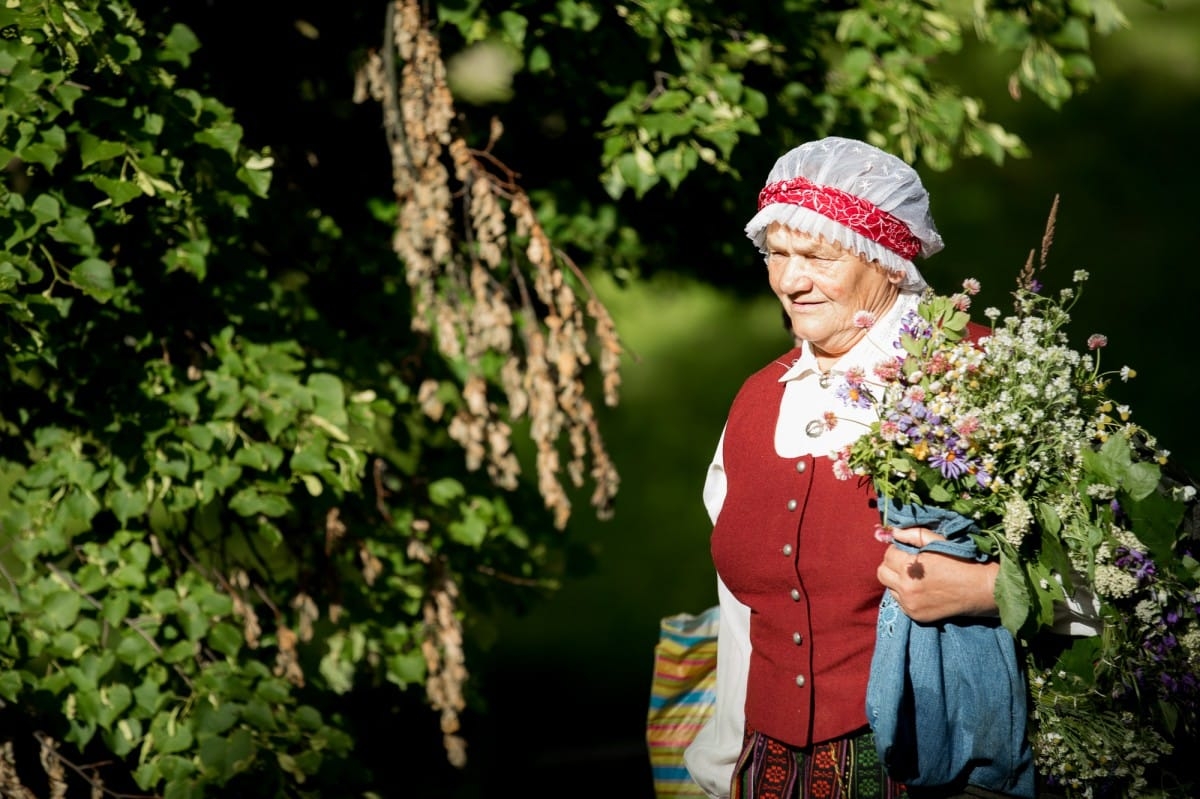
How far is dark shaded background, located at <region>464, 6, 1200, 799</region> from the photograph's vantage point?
5270mm

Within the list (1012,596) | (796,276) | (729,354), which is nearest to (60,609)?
(796,276)

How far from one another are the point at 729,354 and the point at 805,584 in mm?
3110

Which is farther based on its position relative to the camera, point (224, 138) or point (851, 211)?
point (224, 138)

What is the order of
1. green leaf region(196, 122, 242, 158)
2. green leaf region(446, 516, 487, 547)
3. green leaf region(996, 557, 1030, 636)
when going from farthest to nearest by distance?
green leaf region(446, 516, 487, 547)
green leaf region(196, 122, 242, 158)
green leaf region(996, 557, 1030, 636)

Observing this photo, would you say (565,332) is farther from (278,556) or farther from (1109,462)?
(1109,462)

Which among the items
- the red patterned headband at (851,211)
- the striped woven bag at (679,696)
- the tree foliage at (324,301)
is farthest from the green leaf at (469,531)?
the red patterned headband at (851,211)

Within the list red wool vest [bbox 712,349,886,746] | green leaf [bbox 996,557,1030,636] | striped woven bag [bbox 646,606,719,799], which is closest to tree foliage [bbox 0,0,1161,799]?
striped woven bag [bbox 646,606,719,799]

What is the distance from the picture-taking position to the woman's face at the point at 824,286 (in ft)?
7.45

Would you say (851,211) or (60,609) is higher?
(851,211)

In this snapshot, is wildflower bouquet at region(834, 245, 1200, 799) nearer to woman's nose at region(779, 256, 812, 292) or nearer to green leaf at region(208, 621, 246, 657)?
woman's nose at region(779, 256, 812, 292)

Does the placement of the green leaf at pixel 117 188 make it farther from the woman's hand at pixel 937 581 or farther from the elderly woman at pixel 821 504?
the woman's hand at pixel 937 581

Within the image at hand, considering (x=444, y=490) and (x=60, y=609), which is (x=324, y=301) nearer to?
(x=444, y=490)

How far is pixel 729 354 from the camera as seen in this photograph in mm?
5328

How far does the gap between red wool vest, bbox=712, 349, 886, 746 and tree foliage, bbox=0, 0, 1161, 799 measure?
102 cm
